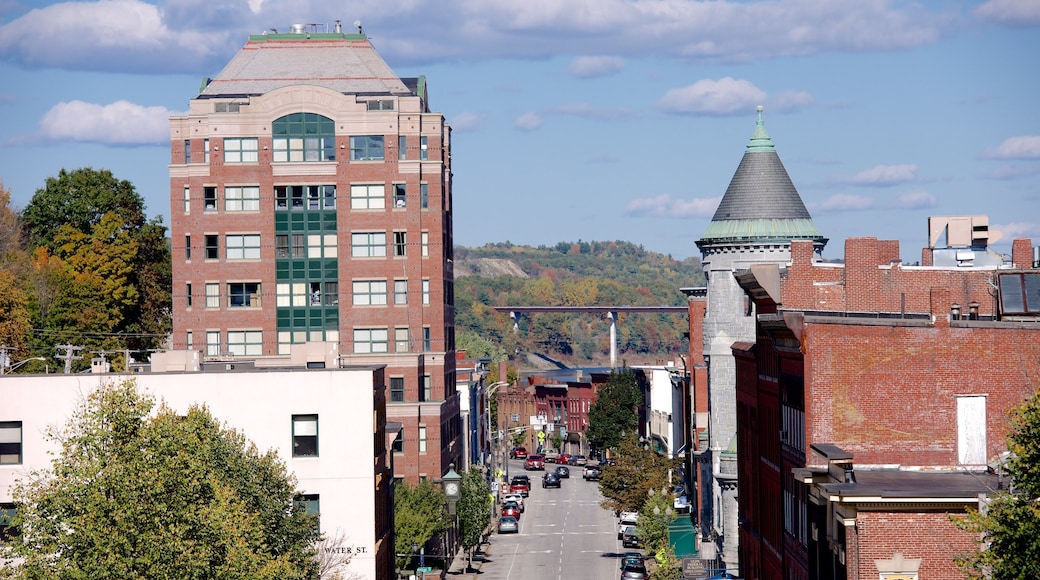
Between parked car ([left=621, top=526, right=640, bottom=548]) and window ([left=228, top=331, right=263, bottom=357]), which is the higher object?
window ([left=228, top=331, right=263, bottom=357])

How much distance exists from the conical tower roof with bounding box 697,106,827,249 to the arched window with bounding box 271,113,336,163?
2948cm

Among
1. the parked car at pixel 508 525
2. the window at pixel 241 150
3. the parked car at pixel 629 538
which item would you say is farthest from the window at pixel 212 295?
the parked car at pixel 629 538

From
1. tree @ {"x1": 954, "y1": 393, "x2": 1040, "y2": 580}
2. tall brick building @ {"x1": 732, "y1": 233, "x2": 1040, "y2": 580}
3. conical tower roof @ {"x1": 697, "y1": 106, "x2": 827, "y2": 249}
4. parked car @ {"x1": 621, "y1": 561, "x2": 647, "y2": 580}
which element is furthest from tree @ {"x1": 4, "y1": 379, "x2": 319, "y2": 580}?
parked car @ {"x1": 621, "y1": 561, "x2": 647, "y2": 580}

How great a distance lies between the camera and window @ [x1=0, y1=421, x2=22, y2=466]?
58.2 m

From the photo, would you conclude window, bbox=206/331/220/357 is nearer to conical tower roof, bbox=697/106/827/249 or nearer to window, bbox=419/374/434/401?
window, bbox=419/374/434/401

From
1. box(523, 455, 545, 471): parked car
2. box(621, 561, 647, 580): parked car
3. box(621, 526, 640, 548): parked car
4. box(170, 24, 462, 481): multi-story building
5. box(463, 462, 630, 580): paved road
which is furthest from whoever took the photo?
box(523, 455, 545, 471): parked car

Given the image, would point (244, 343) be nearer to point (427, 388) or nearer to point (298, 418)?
point (427, 388)

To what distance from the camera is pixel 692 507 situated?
10400 cm

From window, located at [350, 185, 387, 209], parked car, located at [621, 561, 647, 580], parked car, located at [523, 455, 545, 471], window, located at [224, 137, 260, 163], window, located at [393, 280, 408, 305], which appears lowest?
parked car, located at [523, 455, 545, 471]

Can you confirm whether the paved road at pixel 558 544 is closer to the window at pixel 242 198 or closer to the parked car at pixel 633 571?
the parked car at pixel 633 571

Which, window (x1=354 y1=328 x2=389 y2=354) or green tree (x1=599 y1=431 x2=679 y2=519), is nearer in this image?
window (x1=354 y1=328 x2=389 y2=354)

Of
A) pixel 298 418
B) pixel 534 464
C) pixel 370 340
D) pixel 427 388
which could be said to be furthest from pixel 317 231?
pixel 534 464

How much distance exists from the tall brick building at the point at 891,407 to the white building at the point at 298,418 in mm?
15084

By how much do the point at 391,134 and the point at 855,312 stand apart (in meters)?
53.4
